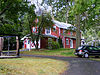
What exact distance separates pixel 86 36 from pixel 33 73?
6795 cm

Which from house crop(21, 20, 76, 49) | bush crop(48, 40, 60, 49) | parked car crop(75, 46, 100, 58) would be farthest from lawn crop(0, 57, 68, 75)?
bush crop(48, 40, 60, 49)

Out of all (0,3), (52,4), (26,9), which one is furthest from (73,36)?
(0,3)

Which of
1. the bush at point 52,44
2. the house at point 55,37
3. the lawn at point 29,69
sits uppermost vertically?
the house at point 55,37

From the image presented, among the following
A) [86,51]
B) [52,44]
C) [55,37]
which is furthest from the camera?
[55,37]

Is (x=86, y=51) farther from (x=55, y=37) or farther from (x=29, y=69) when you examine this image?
(x=55, y=37)

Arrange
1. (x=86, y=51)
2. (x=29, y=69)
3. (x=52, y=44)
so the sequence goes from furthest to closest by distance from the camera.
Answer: (x=52, y=44) → (x=86, y=51) → (x=29, y=69)

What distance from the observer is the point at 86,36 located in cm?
7288

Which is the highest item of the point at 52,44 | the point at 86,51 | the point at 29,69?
the point at 52,44

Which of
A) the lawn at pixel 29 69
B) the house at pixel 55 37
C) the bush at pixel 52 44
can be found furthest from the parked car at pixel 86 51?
the house at pixel 55 37

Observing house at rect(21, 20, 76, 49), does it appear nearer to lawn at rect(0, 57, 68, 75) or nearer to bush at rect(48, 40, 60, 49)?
bush at rect(48, 40, 60, 49)

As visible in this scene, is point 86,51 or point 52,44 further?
point 52,44

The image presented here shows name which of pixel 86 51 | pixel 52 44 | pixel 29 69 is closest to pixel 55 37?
pixel 52 44

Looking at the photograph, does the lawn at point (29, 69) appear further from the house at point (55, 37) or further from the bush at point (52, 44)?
the bush at point (52, 44)

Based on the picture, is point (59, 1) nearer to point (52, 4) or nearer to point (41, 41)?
point (52, 4)
